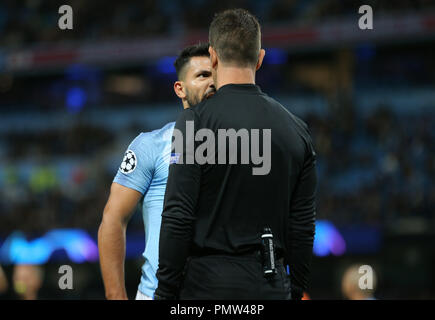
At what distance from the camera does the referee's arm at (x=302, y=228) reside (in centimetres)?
258

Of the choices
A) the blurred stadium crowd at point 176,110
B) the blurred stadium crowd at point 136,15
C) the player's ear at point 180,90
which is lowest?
the player's ear at point 180,90

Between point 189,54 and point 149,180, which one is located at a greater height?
point 189,54

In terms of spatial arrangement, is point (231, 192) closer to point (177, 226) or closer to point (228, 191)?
point (228, 191)

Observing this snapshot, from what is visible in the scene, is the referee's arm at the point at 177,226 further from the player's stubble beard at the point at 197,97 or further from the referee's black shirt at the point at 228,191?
the player's stubble beard at the point at 197,97

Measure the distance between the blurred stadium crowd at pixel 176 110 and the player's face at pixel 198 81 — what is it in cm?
864

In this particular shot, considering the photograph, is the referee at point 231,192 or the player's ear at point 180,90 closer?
the referee at point 231,192

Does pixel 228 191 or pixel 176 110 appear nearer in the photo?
pixel 228 191

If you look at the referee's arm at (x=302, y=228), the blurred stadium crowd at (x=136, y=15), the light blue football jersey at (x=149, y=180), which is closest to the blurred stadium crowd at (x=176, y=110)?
the blurred stadium crowd at (x=136, y=15)

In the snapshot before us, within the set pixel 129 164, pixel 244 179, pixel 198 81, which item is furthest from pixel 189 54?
pixel 244 179

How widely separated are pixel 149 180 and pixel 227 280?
1140 mm

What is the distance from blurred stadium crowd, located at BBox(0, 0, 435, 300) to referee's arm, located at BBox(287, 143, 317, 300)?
928cm

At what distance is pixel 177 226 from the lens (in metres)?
2.32

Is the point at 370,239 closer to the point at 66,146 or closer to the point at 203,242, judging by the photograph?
the point at 203,242

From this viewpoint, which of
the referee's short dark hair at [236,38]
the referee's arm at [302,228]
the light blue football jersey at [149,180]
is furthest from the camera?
the light blue football jersey at [149,180]
